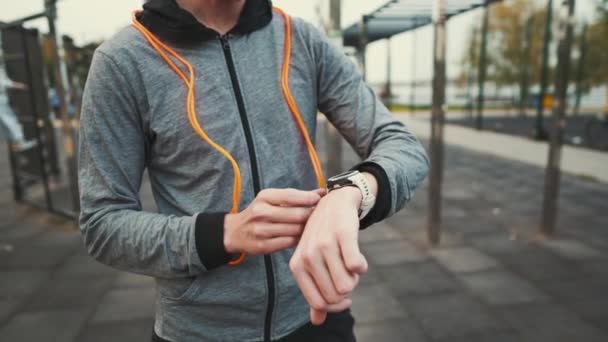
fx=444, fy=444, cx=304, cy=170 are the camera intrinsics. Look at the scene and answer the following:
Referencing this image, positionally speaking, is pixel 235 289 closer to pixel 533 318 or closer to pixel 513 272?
pixel 533 318

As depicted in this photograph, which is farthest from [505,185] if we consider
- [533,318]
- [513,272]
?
[533,318]

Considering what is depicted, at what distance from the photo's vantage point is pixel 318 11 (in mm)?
4016

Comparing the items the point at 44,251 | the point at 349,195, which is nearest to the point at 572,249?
the point at 349,195

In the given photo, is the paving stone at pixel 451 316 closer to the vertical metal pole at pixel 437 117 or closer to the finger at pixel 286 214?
the vertical metal pole at pixel 437 117

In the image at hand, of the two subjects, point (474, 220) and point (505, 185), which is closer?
point (474, 220)

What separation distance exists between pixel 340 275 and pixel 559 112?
14.9 ft

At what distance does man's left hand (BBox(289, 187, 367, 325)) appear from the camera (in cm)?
68

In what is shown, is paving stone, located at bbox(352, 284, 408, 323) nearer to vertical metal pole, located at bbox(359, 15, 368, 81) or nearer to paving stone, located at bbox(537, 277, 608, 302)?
paving stone, located at bbox(537, 277, 608, 302)

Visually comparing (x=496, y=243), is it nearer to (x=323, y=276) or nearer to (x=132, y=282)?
(x=132, y=282)

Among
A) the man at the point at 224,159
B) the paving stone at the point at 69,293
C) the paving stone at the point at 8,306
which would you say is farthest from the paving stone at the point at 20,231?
the man at the point at 224,159

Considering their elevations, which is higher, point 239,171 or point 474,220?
point 239,171

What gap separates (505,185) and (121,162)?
691cm

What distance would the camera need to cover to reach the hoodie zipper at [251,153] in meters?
1.09

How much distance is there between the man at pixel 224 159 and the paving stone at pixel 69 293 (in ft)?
8.88
